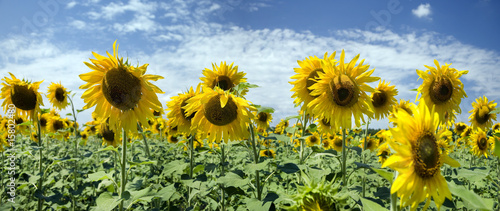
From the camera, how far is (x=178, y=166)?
3191mm

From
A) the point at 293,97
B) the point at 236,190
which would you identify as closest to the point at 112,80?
the point at 236,190

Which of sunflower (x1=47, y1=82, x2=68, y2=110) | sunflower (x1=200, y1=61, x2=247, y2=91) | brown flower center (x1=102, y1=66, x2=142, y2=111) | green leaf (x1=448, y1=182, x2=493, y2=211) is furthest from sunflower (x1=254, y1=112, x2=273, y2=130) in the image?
green leaf (x1=448, y1=182, x2=493, y2=211)

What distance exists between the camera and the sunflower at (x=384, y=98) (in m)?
4.43

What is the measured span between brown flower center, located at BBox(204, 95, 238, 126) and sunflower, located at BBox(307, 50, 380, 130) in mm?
827

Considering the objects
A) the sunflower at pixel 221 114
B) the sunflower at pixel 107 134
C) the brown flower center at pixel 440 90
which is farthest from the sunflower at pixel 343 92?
the sunflower at pixel 107 134

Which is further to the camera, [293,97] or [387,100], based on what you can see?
[387,100]

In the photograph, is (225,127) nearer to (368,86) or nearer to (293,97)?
(293,97)

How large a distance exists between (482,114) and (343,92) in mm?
4430

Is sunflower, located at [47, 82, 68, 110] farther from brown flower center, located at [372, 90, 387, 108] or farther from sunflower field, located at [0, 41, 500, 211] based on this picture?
brown flower center, located at [372, 90, 387, 108]

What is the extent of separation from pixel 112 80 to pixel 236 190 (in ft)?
4.99

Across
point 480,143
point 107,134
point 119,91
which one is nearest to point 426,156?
point 119,91

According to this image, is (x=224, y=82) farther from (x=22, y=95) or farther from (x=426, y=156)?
(x=22, y=95)

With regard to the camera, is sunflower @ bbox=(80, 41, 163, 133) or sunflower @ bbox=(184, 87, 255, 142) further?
sunflower @ bbox=(184, 87, 255, 142)

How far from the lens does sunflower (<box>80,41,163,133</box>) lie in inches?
97.9
